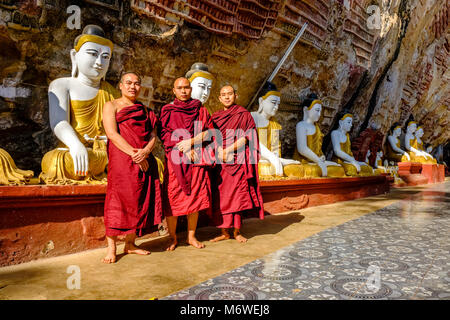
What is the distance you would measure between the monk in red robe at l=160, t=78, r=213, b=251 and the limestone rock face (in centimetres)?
178

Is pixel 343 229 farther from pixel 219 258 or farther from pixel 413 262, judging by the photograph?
pixel 219 258

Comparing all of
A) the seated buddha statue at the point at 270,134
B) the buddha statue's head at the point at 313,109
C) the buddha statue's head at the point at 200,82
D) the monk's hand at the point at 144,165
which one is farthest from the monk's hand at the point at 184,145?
the buddha statue's head at the point at 313,109

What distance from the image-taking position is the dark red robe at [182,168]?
2.99 metres

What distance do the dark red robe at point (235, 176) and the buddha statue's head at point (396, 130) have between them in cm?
985

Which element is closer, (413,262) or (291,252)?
(413,262)

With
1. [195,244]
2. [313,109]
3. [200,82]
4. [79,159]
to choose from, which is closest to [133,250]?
[195,244]

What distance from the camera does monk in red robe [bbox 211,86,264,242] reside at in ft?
11.0

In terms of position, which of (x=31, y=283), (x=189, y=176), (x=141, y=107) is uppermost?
(x=141, y=107)

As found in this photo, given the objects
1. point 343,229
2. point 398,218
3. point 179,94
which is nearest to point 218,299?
point 179,94

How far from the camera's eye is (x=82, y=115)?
342 cm

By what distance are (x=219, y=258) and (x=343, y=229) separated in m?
1.73
